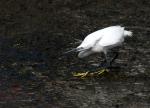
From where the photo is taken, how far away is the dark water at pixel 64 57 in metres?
7.81

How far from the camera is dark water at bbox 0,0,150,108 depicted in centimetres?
781

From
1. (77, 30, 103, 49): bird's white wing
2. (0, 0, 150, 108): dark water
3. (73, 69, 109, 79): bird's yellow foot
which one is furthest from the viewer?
(73, 69, 109, 79): bird's yellow foot

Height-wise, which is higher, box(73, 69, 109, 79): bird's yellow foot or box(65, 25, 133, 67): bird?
box(65, 25, 133, 67): bird

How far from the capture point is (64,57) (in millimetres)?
9531

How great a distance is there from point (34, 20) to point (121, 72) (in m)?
3.25

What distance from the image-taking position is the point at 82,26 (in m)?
11.3

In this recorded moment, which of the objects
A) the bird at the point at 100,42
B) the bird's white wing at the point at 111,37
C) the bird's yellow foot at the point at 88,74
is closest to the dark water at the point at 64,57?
the bird's yellow foot at the point at 88,74

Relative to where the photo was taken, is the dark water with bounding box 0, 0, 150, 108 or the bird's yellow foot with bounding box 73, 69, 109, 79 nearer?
the dark water with bounding box 0, 0, 150, 108

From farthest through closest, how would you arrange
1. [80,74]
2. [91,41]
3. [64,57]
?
[64,57] < [80,74] < [91,41]

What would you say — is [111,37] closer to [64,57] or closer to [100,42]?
[100,42]

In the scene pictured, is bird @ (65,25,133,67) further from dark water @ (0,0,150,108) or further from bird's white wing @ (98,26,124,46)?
dark water @ (0,0,150,108)

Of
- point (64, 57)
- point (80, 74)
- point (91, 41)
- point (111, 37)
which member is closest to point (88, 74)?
point (80, 74)

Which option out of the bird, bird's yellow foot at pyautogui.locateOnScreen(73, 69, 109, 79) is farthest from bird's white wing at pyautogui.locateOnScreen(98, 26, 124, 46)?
bird's yellow foot at pyautogui.locateOnScreen(73, 69, 109, 79)

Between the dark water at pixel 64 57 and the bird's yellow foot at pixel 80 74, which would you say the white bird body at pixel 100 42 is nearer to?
the bird's yellow foot at pixel 80 74
